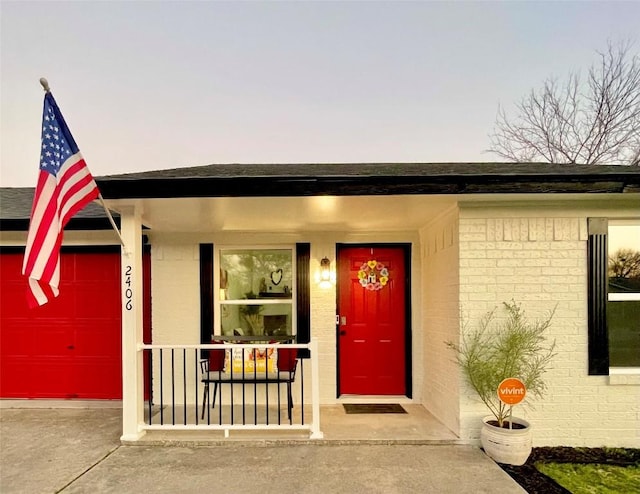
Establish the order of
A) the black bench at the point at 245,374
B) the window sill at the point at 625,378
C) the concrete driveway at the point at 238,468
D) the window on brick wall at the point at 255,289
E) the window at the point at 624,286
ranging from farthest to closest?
the window on brick wall at the point at 255,289
the black bench at the point at 245,374
the window at the point at 624,286
the window sill at the point at 625,378
the concrete driveway at the point at 238,468

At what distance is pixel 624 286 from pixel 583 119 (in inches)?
486

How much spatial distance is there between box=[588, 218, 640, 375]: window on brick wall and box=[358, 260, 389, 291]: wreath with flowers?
2407 millimetres

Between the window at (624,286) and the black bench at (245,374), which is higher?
the window at (624,286)

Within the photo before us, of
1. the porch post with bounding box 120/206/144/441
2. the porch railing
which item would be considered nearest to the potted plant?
the porch railing

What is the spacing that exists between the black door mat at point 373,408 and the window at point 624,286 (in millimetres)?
2446

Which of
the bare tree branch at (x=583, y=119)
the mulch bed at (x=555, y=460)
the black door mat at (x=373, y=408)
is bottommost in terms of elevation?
the black door mat at (x=373, y=408)

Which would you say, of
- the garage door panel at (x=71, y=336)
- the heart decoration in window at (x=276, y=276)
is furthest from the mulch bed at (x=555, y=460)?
the garage door panel at (x=71, y=336)

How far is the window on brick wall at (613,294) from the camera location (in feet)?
12.8

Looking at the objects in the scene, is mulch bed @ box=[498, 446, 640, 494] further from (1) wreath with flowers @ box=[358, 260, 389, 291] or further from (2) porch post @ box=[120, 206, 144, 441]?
(2) porch post @ box=[120, 206, 144, 441]

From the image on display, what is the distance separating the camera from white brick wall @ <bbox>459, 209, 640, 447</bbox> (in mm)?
3859

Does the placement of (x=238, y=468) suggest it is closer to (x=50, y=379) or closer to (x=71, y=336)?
(x=71, y=336)

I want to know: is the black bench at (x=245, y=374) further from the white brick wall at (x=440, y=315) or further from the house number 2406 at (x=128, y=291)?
the white brick wall at (x=440, y=315)

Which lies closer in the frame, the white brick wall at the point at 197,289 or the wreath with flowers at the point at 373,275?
the white brick wall at the point at 197,289

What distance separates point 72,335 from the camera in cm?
536
